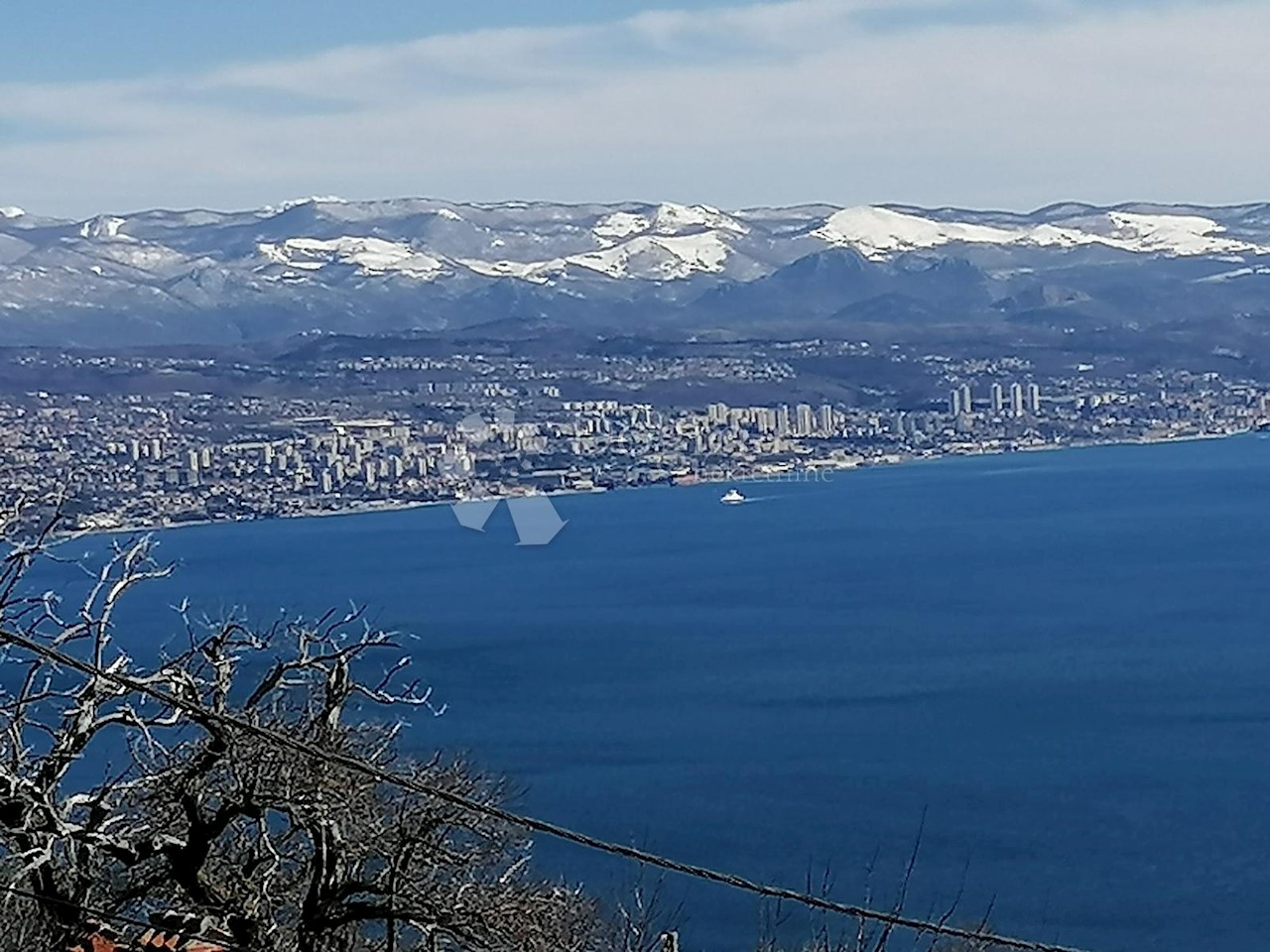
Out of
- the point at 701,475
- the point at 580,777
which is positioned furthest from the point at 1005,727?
the point at 701,475

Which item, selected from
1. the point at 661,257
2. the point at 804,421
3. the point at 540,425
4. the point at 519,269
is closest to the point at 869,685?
the point at 540,425

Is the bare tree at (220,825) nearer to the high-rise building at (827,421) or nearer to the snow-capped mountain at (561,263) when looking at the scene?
the high-rise building at (827,421)

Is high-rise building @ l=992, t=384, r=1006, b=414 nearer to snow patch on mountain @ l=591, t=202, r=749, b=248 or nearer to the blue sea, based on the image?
the blue sea

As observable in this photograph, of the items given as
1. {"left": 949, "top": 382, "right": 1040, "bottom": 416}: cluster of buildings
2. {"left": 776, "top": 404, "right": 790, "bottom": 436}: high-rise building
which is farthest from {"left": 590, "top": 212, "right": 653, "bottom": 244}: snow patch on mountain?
{"left": 776, "top": 404, "right": 790, "bottom": 436}: high-rise building

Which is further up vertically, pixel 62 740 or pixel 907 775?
pixel 62 740

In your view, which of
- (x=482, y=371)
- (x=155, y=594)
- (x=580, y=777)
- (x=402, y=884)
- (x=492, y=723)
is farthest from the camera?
(x=482, y=371)

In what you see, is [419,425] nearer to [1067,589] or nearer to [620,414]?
[620,414]
